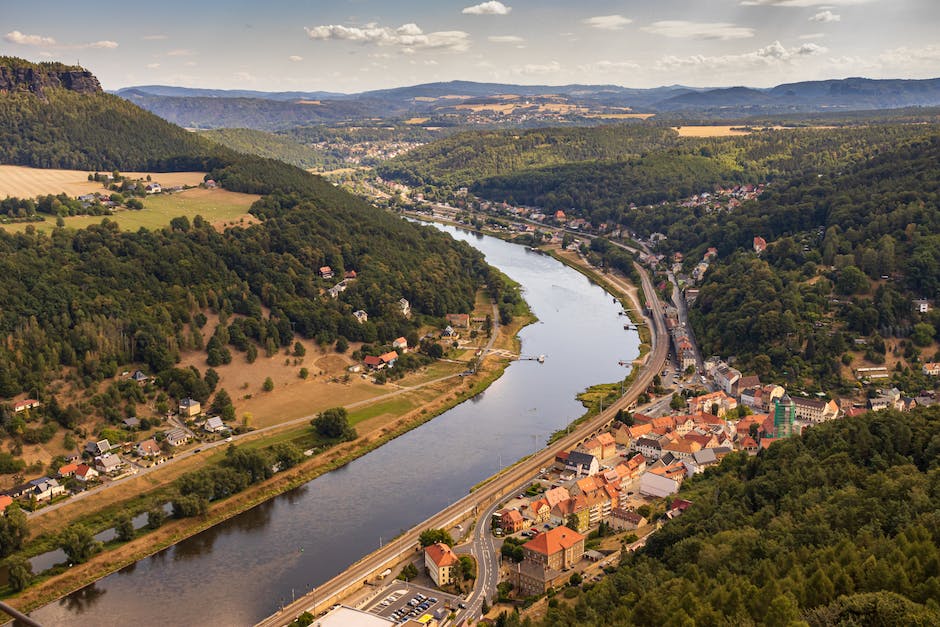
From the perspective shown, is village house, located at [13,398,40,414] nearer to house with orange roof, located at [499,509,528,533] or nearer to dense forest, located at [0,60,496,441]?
dense forest, located at [0,60,496,441]

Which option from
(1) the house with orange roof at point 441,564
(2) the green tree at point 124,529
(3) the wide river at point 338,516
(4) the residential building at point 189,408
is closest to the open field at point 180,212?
(4) the residential building at point 189,408

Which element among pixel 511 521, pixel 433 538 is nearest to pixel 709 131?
pixel 511 521

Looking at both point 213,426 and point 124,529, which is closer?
point 124,529

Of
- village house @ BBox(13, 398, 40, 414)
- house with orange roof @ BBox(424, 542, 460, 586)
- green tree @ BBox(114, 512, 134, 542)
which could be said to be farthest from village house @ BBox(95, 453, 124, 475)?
house with orange roof @ BBox(424, 542, 460, 586)

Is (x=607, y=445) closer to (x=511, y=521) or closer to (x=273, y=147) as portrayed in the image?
(x=511, y=521)

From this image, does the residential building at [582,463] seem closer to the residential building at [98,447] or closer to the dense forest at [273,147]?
the residential building at [98,447]

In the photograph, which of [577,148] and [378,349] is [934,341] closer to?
[378,349]

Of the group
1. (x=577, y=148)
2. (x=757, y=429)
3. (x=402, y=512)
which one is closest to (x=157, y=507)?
(x=402, y=512)
